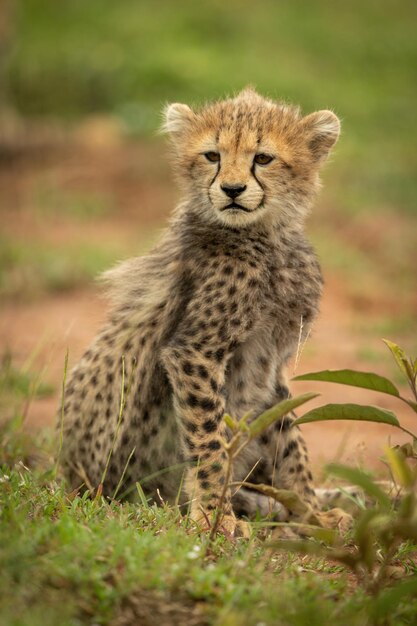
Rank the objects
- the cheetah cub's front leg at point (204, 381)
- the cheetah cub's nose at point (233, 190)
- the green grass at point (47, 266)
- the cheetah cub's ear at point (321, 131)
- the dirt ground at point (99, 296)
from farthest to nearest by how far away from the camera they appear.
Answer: the green grass at point (47, 266), the dirt ground at point (99, 296), the cheetah cub's ear at point (321, 131), the cheetah cub's nose at point (233, 190), the cheetah cub's front leg at point (204, 381)

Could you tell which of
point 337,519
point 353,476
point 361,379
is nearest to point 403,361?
point 361,379

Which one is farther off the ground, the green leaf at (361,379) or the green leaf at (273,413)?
the green leaf at (361,379)

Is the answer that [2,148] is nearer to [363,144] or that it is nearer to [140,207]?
[140,207]

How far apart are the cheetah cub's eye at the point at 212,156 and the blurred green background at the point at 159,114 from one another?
0.90 meters

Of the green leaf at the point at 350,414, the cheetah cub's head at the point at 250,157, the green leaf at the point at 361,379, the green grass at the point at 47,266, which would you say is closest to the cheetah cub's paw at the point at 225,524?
the green leaf at the point at 350,414

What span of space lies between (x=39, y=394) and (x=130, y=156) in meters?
6.24

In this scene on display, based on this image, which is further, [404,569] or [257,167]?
[257,167]

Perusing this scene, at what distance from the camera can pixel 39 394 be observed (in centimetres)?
523

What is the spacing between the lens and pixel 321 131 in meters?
3.85

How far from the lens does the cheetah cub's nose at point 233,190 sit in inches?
137

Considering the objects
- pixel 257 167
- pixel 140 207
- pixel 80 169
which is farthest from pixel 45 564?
pixel 80 169

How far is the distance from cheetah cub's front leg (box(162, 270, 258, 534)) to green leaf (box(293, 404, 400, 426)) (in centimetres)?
50

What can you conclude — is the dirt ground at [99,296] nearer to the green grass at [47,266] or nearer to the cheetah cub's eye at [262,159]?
the green grass at [47,266]

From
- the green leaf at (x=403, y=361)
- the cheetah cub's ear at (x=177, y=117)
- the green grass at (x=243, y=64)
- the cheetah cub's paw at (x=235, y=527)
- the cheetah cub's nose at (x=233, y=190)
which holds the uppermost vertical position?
the green grass at (x=243, y=64)
